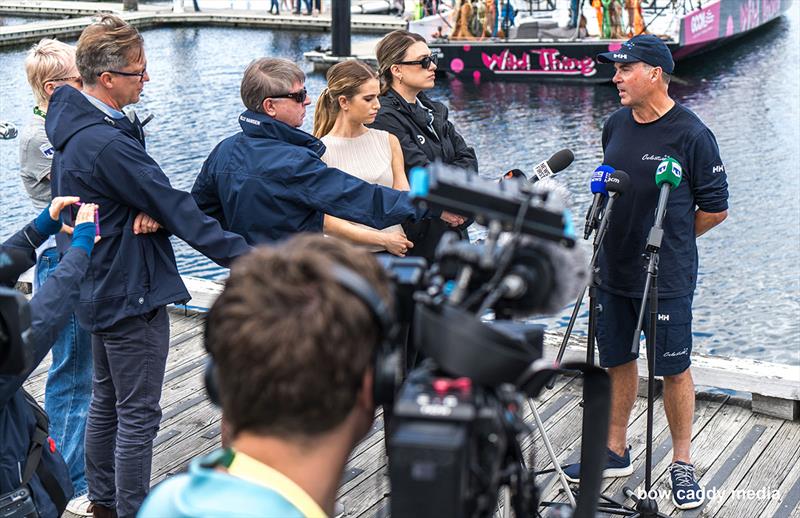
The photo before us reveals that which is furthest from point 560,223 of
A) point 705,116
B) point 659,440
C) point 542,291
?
point 705,116

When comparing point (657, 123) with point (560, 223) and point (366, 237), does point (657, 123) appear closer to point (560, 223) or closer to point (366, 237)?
point (366, 237)

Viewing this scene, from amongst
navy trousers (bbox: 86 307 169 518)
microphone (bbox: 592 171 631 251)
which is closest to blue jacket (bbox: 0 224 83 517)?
navy trousers (bbox: 86 307 169 518)

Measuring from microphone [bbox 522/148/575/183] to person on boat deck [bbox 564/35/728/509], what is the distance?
0.38 metres

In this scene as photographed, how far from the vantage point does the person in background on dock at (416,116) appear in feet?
14.4

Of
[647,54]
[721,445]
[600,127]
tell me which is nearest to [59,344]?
[647,54]

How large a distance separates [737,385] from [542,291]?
361 centimetres

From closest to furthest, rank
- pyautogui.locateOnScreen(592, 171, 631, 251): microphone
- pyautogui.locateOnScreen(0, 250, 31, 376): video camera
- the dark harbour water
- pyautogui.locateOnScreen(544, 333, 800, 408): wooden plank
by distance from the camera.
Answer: pyautogui.locateOnScreen(0, 250, 31, 376): video camera → pyautogui.locateOnScreen(592, 171, 631, 251): microphone → pyautogui.locateOnScreen(544, 333, 800, 408): wooden plank → the dark harbour water

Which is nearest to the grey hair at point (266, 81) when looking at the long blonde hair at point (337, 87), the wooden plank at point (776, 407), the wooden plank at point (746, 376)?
the long blonde hair at point (337, 87)

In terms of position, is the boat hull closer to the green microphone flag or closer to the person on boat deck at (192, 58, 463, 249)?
the green microphone flag

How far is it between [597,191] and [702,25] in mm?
18773

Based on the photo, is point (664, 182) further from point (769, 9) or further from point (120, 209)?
point (769, 9)

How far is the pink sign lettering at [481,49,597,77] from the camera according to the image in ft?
65.7

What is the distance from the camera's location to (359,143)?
13.9ft

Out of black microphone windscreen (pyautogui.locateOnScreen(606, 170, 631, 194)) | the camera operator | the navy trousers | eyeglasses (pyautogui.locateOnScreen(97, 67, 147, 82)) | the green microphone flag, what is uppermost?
eyeglasses (pyautogui.locateOnScreen(97, 67, 147, 82))
